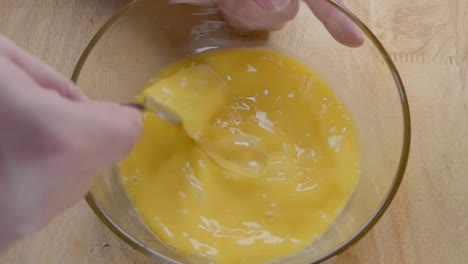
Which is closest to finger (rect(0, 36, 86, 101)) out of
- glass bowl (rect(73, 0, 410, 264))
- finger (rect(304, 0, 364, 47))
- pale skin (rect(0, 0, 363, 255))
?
pale skin (rect(0, 0, 363, 255))

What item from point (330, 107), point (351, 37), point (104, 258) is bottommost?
point (104, 258)

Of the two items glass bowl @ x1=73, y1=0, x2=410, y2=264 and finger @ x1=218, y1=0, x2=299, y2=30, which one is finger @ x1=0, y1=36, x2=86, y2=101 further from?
finger @ x1=218, y1=0, x2=299, y2=30

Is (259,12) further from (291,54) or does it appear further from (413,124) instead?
(413,124)

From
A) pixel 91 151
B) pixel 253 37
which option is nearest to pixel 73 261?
pixel 91 151

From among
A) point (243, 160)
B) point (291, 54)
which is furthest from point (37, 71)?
point (291, 54)

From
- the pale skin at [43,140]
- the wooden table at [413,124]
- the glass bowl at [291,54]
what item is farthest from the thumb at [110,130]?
the wooden table at [413,124]

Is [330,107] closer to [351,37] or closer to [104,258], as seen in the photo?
[351,37]

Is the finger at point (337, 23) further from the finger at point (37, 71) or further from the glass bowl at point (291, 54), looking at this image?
the finger at point (37, 71)
